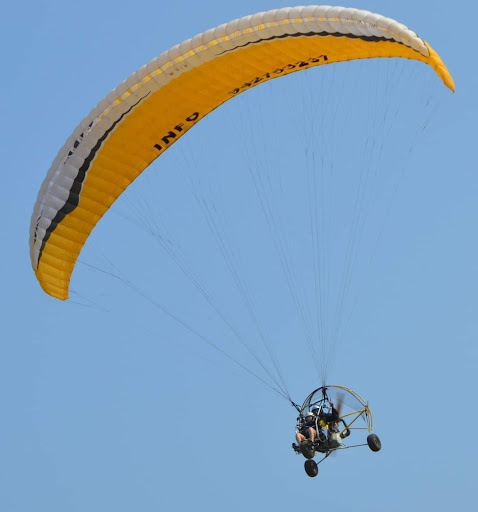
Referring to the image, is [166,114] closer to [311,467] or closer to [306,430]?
[306,430]

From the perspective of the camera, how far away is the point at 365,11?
25.8m

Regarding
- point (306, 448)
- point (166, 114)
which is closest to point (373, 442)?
point (306, 448)

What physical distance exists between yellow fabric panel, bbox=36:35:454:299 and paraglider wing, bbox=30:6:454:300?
0.02m

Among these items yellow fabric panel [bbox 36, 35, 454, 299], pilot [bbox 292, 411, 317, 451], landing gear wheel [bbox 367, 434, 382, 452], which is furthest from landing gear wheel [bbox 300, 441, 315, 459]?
yellow fabric panel [bbox 36, 35, 454, 299]

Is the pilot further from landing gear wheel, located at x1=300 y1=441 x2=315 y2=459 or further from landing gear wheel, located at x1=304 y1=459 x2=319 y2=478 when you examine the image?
landing gear wheel, located at x1=304 y1=459 x2=319 y2=478

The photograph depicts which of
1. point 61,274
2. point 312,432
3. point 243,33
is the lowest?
point 312,432

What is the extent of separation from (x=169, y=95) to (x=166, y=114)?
59 centimetres

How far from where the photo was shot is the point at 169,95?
2834 cm

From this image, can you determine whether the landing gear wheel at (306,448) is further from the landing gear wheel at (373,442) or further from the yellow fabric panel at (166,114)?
the yellow fabric panel at (166,114)

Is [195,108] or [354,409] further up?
[195,108]

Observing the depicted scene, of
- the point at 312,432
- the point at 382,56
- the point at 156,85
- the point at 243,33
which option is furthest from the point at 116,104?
the point at 312,432

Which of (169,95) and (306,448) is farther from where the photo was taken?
(169,95)

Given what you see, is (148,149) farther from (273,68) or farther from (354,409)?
(354,409)

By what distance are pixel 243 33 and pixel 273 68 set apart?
1506 millimetres
